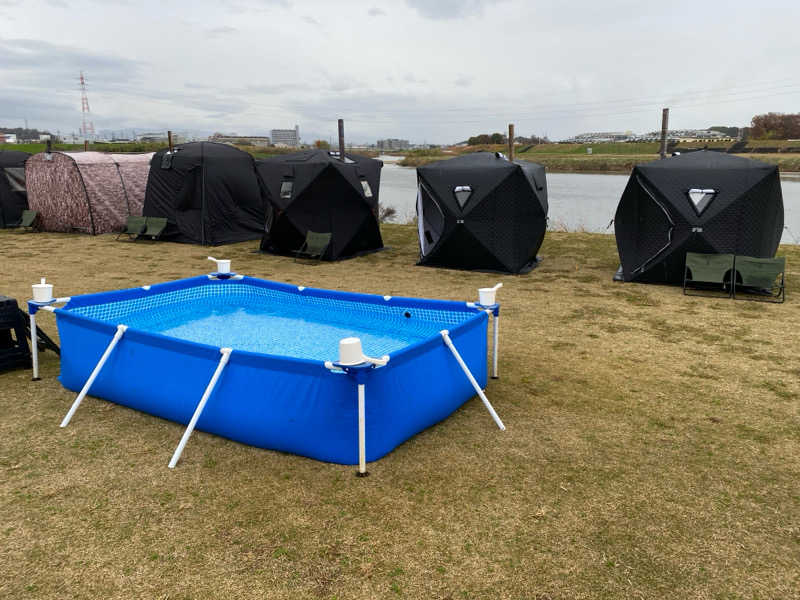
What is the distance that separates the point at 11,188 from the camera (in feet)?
57.5

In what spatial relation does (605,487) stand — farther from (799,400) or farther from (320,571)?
(799,400)

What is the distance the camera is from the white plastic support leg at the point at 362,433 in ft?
12.6

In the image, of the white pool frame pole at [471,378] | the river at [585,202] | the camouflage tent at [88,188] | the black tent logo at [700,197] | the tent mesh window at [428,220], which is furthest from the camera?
the river at [585,202]

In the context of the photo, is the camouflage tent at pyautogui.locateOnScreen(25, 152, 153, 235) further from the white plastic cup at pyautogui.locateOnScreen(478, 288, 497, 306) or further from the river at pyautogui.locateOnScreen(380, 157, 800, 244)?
the white plastic cup at pyautogui.locateOnScreen(478, 288, 497, 306)

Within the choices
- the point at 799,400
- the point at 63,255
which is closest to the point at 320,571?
the point at 799,400

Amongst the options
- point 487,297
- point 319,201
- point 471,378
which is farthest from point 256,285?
point 319,201

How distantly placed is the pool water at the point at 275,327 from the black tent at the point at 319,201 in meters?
4.54

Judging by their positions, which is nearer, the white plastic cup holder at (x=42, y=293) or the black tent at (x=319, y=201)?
the white plastic cup holder at (x=42, y=293)

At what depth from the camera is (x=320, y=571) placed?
3.04 metres

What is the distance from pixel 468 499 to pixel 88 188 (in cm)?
1507

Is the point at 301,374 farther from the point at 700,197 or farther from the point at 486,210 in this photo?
the point at 700,197

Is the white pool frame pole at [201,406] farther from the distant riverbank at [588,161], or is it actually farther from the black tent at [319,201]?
the distant riverbank at [588,161]

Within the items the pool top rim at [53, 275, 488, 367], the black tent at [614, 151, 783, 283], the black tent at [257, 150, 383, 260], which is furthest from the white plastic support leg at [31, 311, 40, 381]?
the black tent at [614, 151, 783, 283]

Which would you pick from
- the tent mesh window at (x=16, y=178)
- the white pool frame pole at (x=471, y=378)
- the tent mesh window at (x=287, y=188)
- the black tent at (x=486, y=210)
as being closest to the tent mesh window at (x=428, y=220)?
the black tent at (x=486, y=210)
